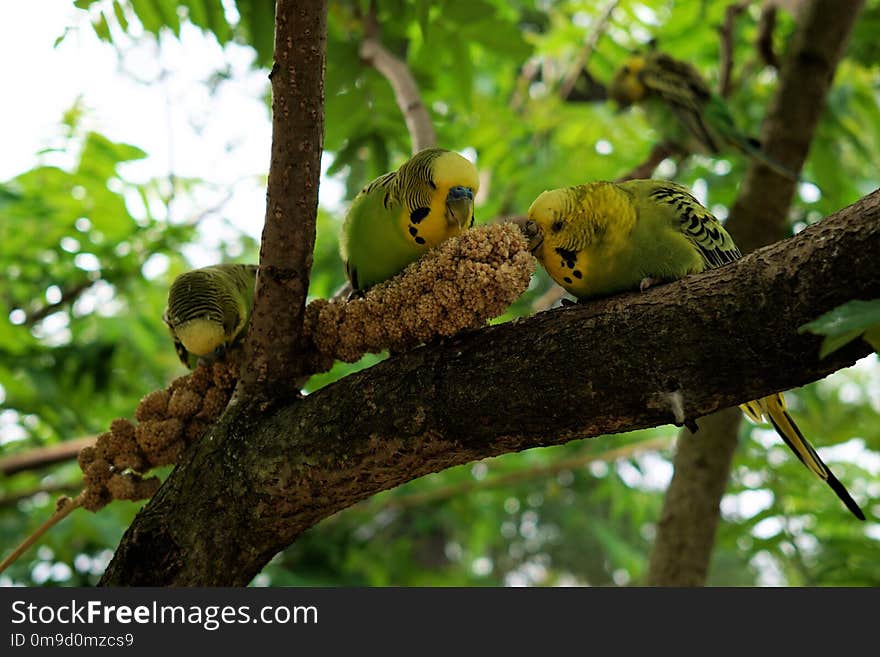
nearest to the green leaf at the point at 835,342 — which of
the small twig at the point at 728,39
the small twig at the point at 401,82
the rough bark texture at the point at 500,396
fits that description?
the rough bark texture at the point at 500,396

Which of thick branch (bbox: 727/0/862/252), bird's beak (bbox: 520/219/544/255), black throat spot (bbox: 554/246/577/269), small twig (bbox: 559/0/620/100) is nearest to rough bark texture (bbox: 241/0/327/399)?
bird's beak (bbox: 520/219/544/255)

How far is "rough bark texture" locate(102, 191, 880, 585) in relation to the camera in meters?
1.93

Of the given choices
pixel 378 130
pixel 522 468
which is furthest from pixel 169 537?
pixel 522 468

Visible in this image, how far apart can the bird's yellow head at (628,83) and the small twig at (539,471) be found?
2766 millimetres

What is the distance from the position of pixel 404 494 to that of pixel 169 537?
15.0ft

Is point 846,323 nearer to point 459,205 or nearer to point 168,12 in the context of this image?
point 459,205

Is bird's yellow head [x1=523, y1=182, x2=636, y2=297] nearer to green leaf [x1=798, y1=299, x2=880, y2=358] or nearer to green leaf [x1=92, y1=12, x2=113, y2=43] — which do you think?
green leaf [x1=798, y1=299, x2=880, y2=358]

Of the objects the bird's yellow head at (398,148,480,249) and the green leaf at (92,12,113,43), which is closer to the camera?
the bird's yellow head at (398,148,480,249)

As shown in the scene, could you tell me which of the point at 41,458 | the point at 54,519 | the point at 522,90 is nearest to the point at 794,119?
the point at 522,90

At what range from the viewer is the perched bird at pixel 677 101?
5504 mm

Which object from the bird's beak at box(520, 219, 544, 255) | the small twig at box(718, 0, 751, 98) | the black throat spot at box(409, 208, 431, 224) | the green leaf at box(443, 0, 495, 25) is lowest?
the bird's beak at box(520, 219, 544, 255)

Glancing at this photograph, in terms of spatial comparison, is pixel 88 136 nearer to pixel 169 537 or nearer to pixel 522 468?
pixel 169 537

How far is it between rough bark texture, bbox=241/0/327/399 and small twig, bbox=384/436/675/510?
13.0ft

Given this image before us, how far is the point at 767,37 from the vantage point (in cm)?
540
